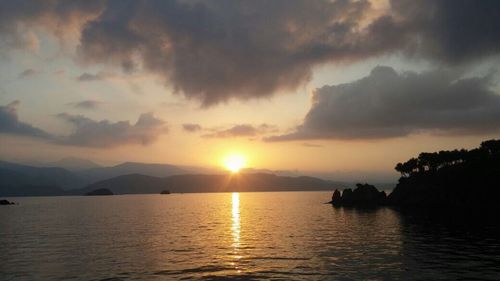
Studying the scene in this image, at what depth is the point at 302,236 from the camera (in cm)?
7919

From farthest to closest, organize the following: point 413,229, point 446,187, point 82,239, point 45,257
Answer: point 446,187 → point 413,229 → point 82,239 → point 45,257

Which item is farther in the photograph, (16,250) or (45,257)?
(16,250)

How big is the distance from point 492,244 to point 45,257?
2761 inches

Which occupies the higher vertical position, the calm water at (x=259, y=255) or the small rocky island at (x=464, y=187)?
the small rocky island at (x=464, y=187)

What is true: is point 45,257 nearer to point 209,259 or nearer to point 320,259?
point 209,259

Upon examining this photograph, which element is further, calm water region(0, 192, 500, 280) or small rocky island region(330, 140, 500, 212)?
small rocky island region(330, 140, 500, 212)

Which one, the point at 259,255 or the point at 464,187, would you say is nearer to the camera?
the point at 259,255

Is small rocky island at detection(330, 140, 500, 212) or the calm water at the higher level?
small rocky island at detection(330, 140, 500, 212)

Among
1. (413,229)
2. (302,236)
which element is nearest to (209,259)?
(302,236)

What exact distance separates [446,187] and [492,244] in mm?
120366

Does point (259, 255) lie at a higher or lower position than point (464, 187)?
lower

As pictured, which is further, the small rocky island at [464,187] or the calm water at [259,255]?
the small rocky island at [464,187]

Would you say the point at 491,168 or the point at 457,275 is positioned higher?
the point at 491,168

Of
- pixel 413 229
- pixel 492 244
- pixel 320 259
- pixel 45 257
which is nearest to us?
pixel 320 259
